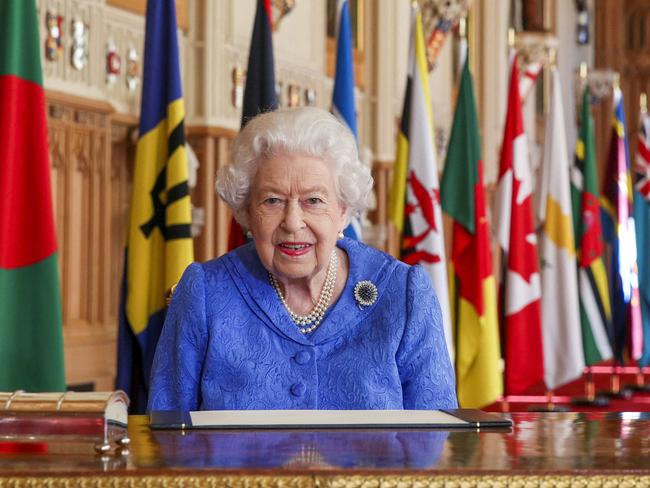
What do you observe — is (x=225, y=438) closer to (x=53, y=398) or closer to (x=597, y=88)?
(x=53, y=398)

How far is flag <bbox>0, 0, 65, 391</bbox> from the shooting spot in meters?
4.16

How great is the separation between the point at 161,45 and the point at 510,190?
4.37 meters

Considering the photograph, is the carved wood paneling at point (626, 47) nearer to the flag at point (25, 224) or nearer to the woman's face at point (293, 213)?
the flag at point (25, 224)

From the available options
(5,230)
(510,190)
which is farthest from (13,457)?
(510,190)

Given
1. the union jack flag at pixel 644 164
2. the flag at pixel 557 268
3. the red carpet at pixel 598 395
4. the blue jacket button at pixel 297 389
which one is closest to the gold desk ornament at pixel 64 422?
the blue jacket button at pixel 297 389

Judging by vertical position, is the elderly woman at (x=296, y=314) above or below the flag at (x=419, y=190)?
below

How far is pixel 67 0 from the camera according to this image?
7090 mm

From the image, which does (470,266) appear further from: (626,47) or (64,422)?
(626,47)

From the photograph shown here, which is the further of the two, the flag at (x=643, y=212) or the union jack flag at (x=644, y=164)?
the union jack flag at (x=644, y=164)

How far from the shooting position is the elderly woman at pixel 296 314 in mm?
2936

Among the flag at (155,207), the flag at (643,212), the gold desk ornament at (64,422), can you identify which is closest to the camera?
the gold desk ornament at (64,422)

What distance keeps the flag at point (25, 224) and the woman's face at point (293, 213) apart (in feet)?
4.93

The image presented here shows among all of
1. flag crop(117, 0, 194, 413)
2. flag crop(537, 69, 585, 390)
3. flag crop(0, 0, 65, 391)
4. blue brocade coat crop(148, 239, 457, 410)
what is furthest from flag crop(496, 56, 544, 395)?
blue brocade coat crop(148, 239, 457, 410)

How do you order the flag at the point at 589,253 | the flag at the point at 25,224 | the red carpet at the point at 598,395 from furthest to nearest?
the flag at the point at 589,253 → the red carpet at the point at 598,395 → the flag at the point at 25,224
